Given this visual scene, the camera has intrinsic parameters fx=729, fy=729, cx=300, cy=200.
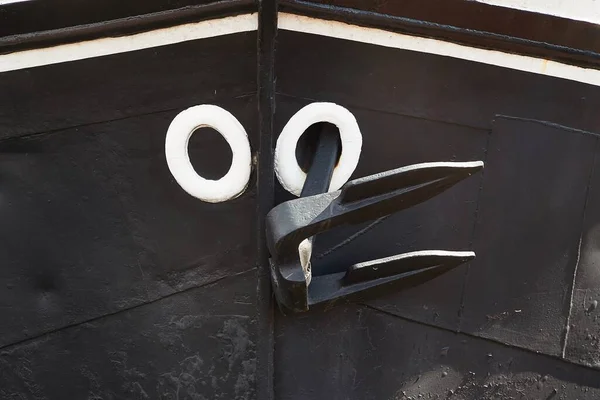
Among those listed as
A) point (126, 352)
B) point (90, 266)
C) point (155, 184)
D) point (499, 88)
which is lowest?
point (126, 352)

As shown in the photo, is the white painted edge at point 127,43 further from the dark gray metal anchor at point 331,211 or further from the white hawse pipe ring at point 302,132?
the dark gray metal anchor at point 331,211

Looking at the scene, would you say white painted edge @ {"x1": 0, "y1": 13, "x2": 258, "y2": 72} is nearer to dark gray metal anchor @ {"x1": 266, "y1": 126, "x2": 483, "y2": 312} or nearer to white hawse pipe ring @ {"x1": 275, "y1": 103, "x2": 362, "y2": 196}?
white hawse pipe ring @ {"x1": 275, "y1": 103, "x2": 362, "y2": 196}

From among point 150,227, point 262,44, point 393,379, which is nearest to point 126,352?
point 150,227

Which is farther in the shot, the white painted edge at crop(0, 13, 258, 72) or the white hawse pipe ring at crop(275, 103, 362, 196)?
the white hawse pipe ring at crop(275, 103, 362, 196)

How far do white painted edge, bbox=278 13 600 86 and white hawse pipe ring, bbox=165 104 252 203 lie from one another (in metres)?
0.24

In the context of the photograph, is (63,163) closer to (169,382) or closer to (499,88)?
(169,382)

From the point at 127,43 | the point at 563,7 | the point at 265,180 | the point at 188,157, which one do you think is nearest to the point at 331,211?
the point at 265,180

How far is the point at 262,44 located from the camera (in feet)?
5.15

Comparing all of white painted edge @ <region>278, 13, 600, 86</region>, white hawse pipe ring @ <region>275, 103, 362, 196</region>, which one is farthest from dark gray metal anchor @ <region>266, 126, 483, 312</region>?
white painted edge @ <region>278, 13, 600, 86</region>

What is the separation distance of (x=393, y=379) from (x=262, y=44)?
86cm

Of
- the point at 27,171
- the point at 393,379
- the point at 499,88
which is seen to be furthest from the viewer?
the point at 393,379

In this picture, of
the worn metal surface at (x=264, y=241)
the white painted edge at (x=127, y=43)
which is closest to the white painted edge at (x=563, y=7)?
the worn metal surface at (x=264, y=241)

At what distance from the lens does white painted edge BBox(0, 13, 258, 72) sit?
150cm

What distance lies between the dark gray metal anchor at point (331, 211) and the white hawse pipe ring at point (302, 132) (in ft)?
0.15
